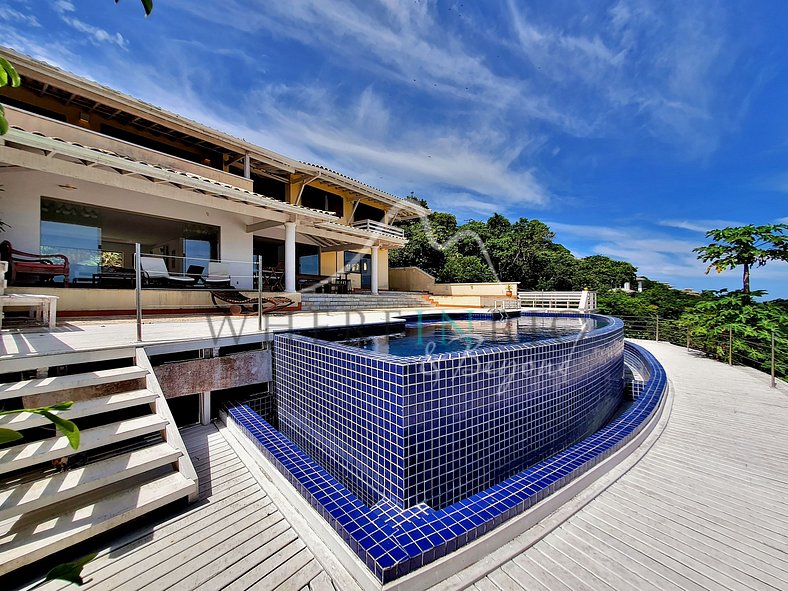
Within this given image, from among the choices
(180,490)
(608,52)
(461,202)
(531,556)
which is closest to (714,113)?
(608,52)

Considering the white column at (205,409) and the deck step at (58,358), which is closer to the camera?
the deck step at (58,358)

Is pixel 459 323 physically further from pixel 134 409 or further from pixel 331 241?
pixel 134 409

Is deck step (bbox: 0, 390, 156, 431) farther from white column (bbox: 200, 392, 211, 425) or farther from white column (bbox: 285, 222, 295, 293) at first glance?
white column (bbox: 285, 222, 295, 293)

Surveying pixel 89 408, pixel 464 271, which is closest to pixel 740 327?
pixel 89 408

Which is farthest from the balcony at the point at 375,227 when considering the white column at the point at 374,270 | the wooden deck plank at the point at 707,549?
the wooden deck plank at the point at 707,549

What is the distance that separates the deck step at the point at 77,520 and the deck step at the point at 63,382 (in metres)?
1.06

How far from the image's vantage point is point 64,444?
9.00 ft

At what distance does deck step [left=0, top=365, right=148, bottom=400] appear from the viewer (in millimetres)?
2986

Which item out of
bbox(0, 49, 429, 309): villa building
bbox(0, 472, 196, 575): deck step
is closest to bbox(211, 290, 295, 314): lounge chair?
bbox(0, 49, 429, 309): villa building

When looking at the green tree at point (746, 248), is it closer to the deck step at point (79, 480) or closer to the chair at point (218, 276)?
the deck step at point (79, 480)

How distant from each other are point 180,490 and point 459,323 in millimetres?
9322

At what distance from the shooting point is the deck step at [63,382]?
299 centimetres

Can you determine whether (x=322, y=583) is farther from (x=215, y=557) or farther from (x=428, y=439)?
(x=428, y=439)

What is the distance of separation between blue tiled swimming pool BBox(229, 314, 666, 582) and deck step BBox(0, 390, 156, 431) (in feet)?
3.76
